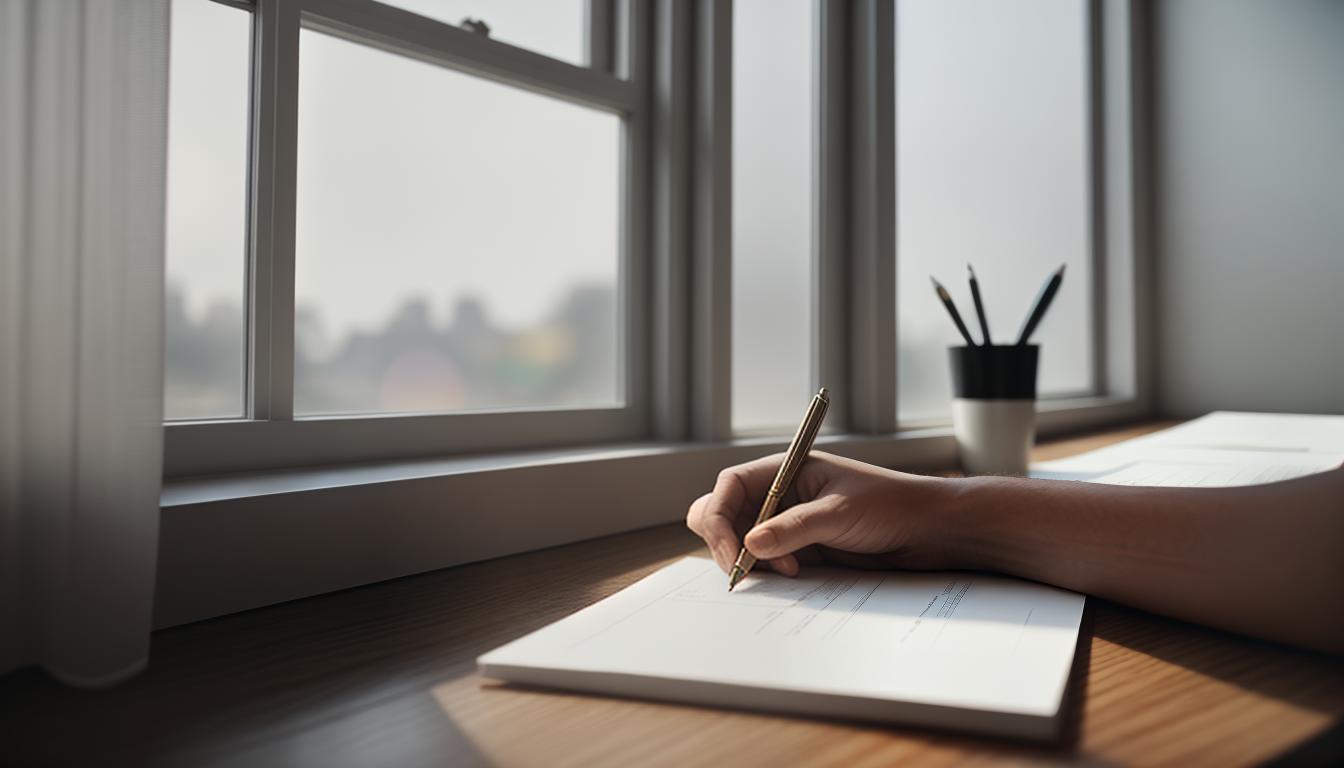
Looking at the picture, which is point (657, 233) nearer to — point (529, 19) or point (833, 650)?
point (529, 19)

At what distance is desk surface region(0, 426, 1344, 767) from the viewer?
39 centimetres

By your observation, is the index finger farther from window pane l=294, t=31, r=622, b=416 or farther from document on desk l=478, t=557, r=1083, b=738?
window pane l=294, t=31, r=622, b=416

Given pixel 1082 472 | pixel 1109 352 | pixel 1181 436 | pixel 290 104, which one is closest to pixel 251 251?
pixel 290 104

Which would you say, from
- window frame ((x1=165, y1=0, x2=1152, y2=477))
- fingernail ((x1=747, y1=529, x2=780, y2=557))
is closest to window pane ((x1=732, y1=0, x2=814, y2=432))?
window frame ((x1=165, y1=0, x2=1152, y2=477))

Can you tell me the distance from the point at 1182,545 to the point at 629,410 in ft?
2.22

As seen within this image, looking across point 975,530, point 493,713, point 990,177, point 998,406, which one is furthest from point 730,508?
point 990,177

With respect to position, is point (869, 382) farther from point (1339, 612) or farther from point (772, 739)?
point (772, 739)

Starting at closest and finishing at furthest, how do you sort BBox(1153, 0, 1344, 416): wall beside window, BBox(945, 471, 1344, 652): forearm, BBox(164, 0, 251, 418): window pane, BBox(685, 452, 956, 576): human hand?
BBox(945, 471, 1344, 652): forearm
BBox(685, 452, 956, 576): human hand
BBox(164, 0, 251, 418): window pane
BBox(1153, 0, 1344, 416): wall beside window

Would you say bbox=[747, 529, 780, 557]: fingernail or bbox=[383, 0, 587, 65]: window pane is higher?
bbox=[383, 0, 587, 65]: window pane

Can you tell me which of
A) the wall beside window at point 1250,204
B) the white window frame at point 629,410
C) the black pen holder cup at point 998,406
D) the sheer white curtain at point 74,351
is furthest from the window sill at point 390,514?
the wall beside window at point 1250,204

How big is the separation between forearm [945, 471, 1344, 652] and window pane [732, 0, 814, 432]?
567 mm

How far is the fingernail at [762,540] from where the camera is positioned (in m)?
0.61

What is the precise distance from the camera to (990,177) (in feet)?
5.91

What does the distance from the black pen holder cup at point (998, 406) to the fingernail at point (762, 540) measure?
0.63m
